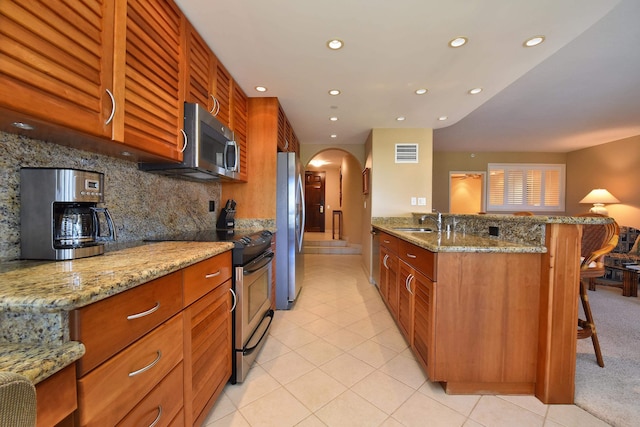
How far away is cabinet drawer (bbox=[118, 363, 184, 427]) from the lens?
0.84 m

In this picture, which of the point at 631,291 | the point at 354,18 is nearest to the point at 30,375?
the point at 354,18

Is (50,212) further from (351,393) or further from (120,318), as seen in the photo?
(351,393)

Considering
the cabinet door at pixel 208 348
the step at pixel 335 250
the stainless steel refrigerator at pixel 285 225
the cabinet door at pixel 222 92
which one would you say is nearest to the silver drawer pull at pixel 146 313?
the cabinet door at pixel 208 348

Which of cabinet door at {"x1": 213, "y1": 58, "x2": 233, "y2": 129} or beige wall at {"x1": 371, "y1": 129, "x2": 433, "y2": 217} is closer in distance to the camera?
cabinet door at {"x1": 213, "y1": 58, "x2": 233, "y2": 129}

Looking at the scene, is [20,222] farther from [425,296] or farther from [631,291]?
[631,291]

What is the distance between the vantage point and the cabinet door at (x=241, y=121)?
2387 mm

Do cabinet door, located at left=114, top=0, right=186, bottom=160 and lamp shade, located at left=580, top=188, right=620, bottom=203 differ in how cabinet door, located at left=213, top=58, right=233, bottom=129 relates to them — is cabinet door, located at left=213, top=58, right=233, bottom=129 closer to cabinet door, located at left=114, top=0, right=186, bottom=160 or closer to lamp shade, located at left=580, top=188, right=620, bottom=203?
cabinet door, located at left=114, top=0, right=186, bottom=160

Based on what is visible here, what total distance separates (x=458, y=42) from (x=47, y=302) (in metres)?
2.41

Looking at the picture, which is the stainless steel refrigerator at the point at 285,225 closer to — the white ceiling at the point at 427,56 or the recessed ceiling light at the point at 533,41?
the white ceiling at the point at 427,56

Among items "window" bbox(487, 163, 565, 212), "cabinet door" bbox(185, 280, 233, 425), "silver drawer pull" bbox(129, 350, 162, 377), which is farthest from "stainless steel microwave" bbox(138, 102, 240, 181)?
"window" bbox(487, 163, 565, 212)

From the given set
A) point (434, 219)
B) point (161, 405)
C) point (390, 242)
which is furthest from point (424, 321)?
point (434, 219)

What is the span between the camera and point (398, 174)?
3.79 m

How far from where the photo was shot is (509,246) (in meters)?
1.53

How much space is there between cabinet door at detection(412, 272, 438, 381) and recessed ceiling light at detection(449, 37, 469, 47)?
5.31ft
